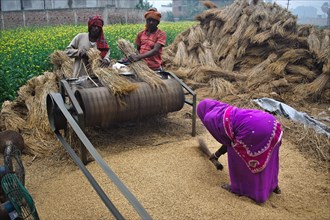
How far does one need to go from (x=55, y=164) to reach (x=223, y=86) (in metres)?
4.52

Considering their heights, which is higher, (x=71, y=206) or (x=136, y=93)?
(x=136, y=93)

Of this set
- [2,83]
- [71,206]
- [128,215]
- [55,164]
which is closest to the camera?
[128,215]

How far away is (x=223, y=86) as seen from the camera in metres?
7.41

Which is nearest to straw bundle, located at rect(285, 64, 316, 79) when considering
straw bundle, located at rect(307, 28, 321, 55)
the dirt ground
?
straw bundle, located at rect(307, 28, 321, 55)

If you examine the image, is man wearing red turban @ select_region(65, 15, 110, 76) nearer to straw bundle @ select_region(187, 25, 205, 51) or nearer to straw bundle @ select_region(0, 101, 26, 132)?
straw bundle @ select_region(0, 101, 26, 132)

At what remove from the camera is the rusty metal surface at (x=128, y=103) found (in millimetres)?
4059

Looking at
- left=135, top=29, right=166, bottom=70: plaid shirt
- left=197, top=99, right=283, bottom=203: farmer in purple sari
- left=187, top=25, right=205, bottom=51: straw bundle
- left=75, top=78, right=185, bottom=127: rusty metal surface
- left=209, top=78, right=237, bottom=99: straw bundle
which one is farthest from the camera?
left=187, top=25, right=205, bottom=51: straw bundle

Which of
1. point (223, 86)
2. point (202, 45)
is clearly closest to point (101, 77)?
point (223, 86)

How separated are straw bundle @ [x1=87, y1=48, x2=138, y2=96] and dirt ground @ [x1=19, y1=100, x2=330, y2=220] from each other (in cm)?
85

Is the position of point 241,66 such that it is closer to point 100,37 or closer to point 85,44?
point 100,37

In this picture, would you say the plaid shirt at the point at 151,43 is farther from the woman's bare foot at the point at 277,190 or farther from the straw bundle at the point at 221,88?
the woman's bare foot at the point at 277,190

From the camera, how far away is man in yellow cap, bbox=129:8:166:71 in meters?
4.96

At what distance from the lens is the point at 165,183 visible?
3482mm

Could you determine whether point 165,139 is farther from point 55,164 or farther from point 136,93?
point 55,164
